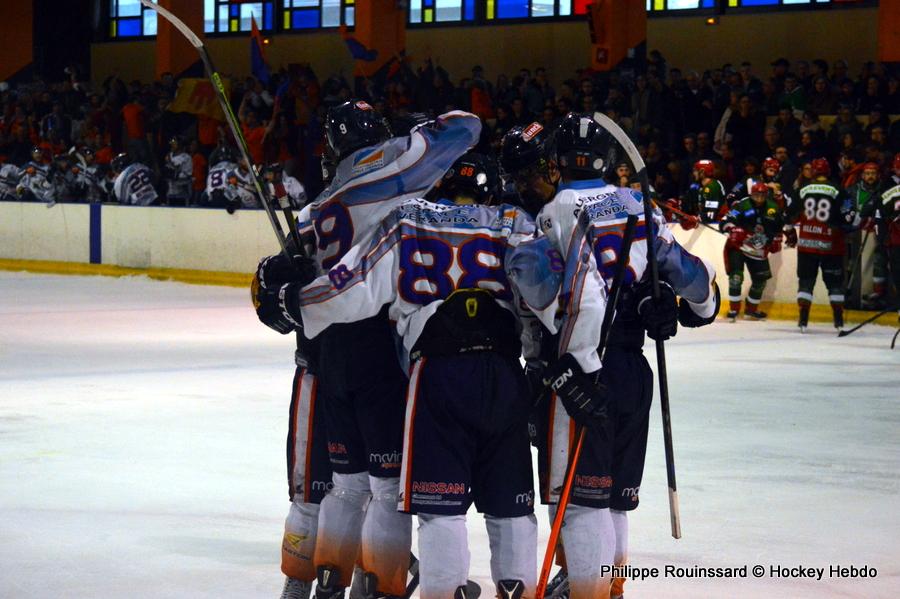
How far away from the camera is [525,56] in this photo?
24469 millimetres

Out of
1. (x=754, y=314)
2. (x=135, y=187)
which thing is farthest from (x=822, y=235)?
(x=135, y=187)

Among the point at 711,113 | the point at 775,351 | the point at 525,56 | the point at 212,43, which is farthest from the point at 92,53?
the point at 775,351

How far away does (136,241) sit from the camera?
19422 millimetres

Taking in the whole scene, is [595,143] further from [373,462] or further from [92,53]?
[92,53]

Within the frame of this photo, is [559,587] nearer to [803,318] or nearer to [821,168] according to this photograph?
[803,318]

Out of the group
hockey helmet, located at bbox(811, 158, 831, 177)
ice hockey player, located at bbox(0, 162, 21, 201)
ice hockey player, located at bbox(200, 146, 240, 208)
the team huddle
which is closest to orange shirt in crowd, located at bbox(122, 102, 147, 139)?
ice hockey player, located at bbox(0, 162, 21, 201)

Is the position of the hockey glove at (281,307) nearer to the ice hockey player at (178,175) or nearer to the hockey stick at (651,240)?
the hockey stick at (651,240)

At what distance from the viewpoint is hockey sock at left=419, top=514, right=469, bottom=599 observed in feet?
13.8

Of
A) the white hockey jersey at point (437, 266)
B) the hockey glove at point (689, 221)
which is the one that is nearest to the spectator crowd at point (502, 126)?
the hockey glove at point (689, 221)

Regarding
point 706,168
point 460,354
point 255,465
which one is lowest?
point 255,465

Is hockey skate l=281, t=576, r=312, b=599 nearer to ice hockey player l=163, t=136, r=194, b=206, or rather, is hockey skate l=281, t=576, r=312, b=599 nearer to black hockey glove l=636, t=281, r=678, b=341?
black hockey glove l=636, t=281, r=678, b=341

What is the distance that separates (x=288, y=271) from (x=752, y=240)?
10.7 m

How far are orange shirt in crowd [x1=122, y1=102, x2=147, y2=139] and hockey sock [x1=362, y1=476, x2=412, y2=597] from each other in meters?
20.1

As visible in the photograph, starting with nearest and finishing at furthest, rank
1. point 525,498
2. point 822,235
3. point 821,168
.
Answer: point 525,498, point 822,235, point 821,168
